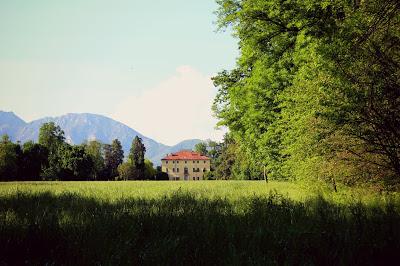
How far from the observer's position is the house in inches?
5487

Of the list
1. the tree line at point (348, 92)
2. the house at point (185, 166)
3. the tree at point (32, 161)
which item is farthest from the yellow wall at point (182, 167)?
the tree line at point (348, 92)

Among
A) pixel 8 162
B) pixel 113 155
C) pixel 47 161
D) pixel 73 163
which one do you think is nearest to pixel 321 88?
pixel 8 162

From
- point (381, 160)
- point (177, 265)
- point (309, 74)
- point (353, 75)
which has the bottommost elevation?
point (177, 265)

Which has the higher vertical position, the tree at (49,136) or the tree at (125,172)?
the tree at (49,136)

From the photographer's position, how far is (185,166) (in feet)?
460

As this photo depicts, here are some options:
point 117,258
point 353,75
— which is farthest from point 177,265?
point 353,75

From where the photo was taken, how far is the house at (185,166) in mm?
139375

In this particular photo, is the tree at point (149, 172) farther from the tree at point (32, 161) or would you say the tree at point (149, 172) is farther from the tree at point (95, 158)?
the tree at point (32, 161)

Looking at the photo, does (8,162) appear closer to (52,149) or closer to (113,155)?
(52,149)

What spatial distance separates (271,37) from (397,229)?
41.7 feet

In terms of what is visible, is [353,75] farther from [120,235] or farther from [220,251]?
[120,235]

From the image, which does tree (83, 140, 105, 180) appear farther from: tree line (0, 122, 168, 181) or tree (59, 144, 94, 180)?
tree (59, 144, 94, 180)

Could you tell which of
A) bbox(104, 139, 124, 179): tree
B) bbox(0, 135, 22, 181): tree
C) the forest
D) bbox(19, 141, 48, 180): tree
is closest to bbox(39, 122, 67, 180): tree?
bbox(19, 141, 48, 180): tree

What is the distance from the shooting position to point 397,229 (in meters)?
4.98
